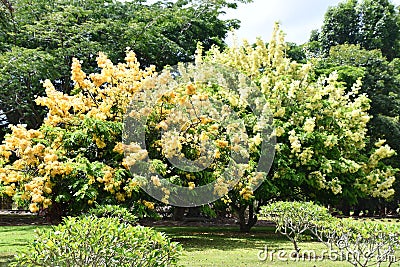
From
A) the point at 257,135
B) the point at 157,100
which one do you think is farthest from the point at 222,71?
the point at 157,100

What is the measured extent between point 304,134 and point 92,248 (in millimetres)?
9364

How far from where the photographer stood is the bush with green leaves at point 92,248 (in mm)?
2941

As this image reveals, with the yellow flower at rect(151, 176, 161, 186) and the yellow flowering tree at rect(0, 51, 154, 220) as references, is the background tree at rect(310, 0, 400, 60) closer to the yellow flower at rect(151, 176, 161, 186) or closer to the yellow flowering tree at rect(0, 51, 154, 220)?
the yellow flowering tree at rect(0, 51, 154, 220)

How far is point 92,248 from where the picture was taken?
116 inches

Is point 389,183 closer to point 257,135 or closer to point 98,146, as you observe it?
point 257,135

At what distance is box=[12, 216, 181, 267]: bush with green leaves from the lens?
2941mm

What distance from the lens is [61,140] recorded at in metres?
9.46

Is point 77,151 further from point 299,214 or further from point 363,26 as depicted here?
point 363,26

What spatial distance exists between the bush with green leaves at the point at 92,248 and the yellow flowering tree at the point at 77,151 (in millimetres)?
5671

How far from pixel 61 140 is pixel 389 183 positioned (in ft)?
30.2

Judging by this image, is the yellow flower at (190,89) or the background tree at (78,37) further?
the background tree at (78,37)

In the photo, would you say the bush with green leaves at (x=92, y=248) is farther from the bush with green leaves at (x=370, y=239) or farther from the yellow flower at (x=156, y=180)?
the yellow flower at (x=156, y=180)

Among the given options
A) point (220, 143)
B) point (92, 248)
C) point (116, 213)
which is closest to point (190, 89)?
point (220, 143)

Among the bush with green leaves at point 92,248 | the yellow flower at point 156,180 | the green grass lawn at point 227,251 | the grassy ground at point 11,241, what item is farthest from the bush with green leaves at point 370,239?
the grassy ground at point 11,241
